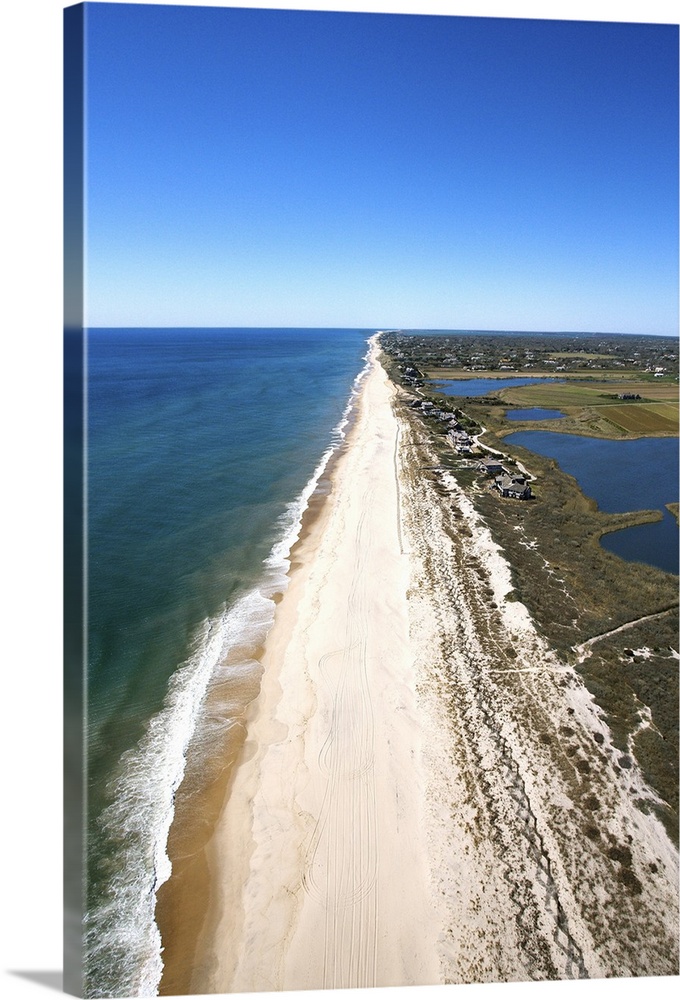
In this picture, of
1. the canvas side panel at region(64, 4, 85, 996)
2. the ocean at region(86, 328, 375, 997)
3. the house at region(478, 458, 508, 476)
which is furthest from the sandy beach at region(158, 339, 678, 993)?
the house at region(478, 458, 508, 476)

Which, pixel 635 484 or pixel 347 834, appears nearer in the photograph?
pixel 347 834

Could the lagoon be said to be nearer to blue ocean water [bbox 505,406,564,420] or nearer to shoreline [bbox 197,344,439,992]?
blue ocean water [bbox 505,406,564,420]

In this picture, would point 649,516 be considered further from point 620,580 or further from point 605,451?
point 605,451

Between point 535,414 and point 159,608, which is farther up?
point 535,414

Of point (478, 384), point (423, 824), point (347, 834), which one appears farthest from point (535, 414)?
point (347, 834)

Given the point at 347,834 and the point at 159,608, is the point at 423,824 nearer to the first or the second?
the point at 347,834

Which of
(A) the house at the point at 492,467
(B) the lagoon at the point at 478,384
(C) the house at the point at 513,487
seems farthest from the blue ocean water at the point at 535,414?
(C) the house at the point at 513,487

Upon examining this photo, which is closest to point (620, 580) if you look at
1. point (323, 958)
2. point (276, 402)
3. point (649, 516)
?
point (649, 516)
